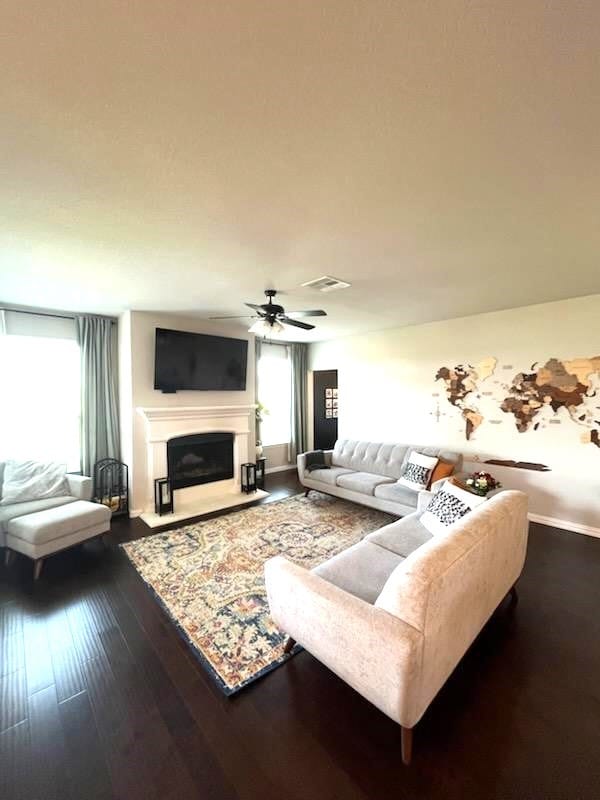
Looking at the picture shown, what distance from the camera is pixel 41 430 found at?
3.89m

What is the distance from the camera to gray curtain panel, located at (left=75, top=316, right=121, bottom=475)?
406 cm

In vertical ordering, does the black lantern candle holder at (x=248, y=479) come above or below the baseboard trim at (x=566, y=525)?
above

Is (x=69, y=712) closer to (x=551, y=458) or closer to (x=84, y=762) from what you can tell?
(x=84, y=762)

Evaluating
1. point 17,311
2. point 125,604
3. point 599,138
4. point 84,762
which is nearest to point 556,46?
point 599,138

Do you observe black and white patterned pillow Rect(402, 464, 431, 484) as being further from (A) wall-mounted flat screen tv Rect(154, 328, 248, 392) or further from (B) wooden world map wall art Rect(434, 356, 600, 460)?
(A) wall-mounted flat screen tv Rect(154, 328, 248, 392)

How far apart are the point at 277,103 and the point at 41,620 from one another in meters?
3.32

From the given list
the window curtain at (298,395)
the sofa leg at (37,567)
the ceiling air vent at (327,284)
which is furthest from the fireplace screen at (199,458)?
the ceiling air vent at (327,284)

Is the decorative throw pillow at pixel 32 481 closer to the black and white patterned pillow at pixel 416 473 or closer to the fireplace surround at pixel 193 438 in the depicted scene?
the fireplace surround at pixel 193 438

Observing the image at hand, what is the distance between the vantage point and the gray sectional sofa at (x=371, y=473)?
3.66 meters

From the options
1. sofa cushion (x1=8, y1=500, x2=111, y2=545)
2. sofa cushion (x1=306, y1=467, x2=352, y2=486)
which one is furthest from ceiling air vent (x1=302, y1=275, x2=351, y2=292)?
sofa cushion (x1=8, y1=500, x2=111, y2=545)

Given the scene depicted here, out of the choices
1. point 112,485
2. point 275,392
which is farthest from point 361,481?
point 112,485

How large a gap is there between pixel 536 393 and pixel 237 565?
150 inches

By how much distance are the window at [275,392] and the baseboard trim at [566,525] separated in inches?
161

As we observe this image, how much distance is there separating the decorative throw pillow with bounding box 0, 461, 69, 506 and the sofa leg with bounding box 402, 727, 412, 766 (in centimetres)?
366
